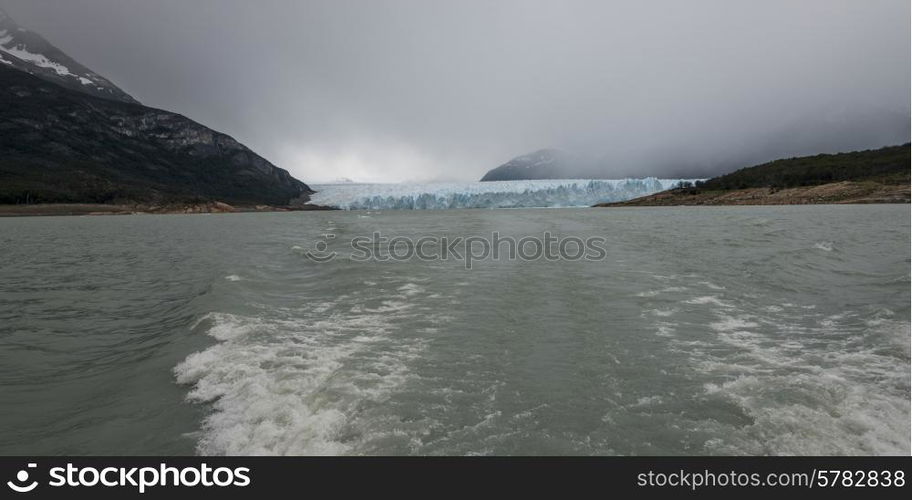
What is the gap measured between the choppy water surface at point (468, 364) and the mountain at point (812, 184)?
8294 cm

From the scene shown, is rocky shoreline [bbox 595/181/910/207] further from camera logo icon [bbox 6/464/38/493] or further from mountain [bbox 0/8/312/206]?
mountain [bbox 0/8/312/206]

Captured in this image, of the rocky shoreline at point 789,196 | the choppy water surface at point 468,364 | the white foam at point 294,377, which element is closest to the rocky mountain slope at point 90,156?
the choppy water surface at point 468,364

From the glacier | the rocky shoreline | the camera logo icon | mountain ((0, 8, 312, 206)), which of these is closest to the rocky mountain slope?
mountain ((0, 8, 312, 206))

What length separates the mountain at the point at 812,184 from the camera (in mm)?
75000

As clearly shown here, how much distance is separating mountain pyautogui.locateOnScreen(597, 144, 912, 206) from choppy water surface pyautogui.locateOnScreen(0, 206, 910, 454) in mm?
82938

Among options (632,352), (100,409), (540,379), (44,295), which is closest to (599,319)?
(632,352)

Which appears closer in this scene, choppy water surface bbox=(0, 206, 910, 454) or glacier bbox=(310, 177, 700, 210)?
choppy water surface bbox=(0, 206, 910, 454)

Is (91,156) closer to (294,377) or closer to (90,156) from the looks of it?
(90,156)

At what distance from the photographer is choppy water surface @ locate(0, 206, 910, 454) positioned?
4586 millimetres

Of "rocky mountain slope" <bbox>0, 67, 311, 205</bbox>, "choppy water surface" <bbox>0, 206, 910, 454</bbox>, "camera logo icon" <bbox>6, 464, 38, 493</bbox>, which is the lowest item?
"choppy water surface" <bbox>0, 206, 910, 454</bbox>

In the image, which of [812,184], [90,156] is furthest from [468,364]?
[90,156]

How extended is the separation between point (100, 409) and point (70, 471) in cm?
171

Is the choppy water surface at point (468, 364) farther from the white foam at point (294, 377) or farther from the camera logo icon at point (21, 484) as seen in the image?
the camera logo icon at point (21, 484)

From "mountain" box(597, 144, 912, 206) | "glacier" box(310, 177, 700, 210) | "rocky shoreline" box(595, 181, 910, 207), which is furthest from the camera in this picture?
"glacier" box(310, 177, 700, 210)
